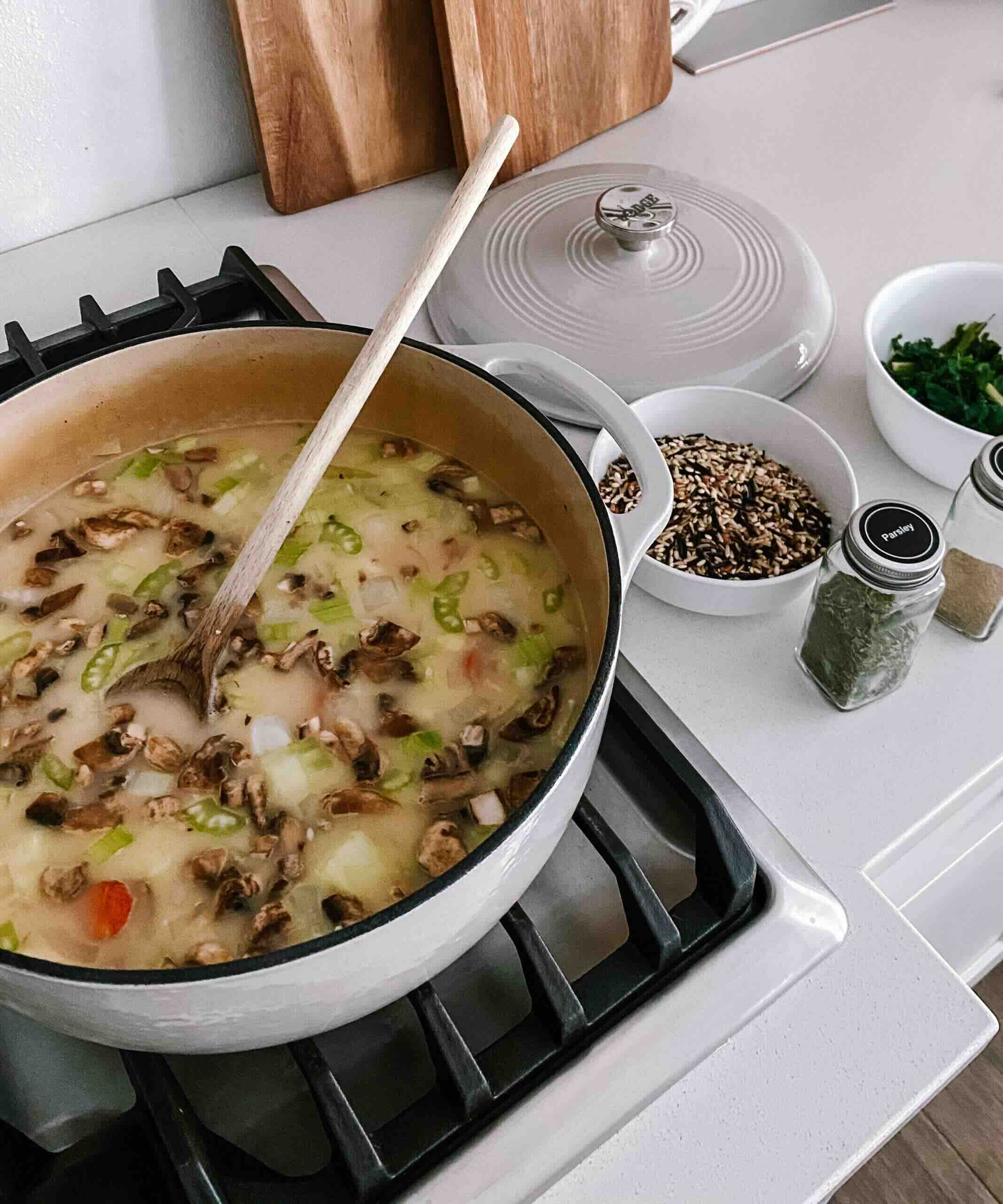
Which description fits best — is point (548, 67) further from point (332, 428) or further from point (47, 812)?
point (47, 812)

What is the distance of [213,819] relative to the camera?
26.6 inches

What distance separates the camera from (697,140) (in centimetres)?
130

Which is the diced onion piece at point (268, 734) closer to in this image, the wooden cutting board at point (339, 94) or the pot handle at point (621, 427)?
the pot handle at point (621, 427)

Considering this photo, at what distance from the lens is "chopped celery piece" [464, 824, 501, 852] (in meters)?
0.65

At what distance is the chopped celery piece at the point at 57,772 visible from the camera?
2.30ft

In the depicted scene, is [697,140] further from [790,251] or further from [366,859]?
[366,859]

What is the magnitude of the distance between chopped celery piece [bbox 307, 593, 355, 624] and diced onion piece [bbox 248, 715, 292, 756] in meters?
0.09

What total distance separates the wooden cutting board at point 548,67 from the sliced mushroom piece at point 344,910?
0.86 m

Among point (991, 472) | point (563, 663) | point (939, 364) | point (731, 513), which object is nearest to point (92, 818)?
point (563, 663)

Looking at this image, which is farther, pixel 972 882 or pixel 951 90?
pixel 951 90

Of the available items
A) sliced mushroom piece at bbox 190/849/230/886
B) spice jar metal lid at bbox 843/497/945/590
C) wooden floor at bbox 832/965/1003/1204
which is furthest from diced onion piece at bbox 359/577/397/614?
wooden floor at bbox 832/965/1003/1204

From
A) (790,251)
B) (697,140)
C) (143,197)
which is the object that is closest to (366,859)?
(790,251)

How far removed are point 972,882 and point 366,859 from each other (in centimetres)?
60

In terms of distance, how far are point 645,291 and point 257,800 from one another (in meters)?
0.62
